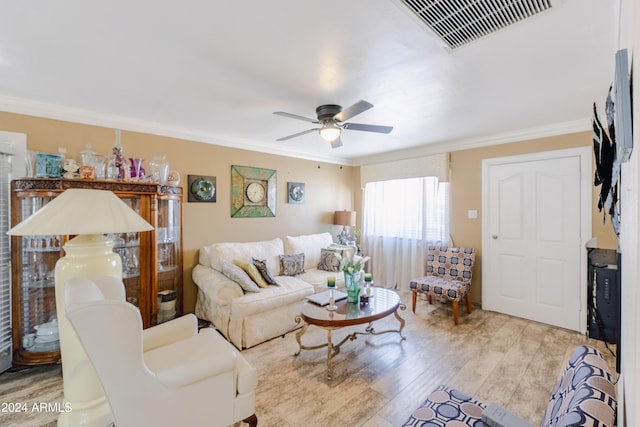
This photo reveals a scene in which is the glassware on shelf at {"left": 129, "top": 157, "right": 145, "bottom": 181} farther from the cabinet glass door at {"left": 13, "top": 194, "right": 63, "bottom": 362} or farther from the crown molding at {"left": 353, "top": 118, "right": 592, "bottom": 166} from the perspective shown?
the crown molding at {"left": 353, "top": 118, "right": 592, "bottom": 166}

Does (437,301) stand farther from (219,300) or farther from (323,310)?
(219,300)

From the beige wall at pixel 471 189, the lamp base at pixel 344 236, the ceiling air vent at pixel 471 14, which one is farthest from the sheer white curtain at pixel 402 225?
the ceiling air vent at pixel 471 14

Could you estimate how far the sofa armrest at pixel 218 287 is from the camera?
9.30 ft

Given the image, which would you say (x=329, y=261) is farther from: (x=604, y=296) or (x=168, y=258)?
(x=604, y=296)

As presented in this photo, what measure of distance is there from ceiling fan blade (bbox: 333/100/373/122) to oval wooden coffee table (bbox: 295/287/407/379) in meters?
1.70

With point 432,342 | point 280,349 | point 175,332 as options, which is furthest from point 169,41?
point 432,342

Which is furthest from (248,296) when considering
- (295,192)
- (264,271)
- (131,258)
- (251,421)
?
(295,192)

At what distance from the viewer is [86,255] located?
159 cm

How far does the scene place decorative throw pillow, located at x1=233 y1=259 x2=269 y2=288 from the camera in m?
3.20

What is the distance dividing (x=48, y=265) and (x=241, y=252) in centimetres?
180

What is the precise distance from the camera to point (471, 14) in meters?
1.37

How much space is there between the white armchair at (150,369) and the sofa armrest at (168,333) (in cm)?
3

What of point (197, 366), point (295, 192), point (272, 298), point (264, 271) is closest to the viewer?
point (197, 366)

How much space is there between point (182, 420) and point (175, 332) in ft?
1.89
